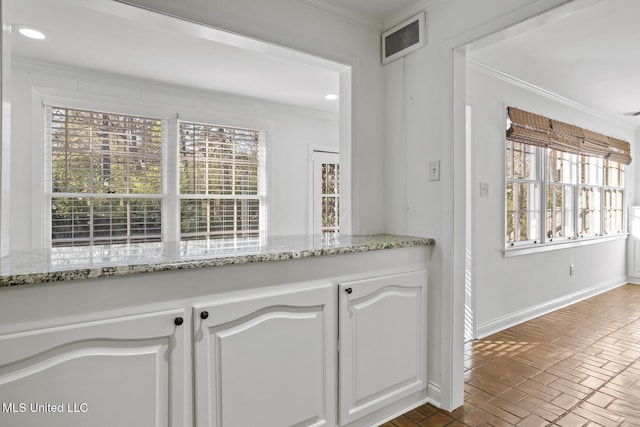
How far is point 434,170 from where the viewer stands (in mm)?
2027

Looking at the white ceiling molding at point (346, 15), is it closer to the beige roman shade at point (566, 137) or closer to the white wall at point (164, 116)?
the white wall at point (164, 116)

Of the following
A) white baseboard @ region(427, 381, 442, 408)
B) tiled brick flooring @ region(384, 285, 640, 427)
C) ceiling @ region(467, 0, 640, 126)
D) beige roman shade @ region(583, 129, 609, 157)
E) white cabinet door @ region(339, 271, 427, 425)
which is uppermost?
ceiling @ region(467, 0, 640, 126)

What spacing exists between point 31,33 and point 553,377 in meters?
4.29

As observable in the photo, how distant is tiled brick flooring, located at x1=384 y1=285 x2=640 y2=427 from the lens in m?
1.94

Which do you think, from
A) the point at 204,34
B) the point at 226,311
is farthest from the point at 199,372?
the point at 204,34

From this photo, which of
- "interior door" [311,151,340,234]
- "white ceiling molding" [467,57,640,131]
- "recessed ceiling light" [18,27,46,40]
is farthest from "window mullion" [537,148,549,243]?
"recessed ceiling light" [18,27,46,40]

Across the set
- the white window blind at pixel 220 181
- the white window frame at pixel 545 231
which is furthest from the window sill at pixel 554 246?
the white window blind at pixel 220 181

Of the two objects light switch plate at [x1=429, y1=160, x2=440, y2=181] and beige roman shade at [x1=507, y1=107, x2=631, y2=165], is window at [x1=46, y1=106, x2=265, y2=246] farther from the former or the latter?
beige roman shade at [x1=507, y1=107, x2=631, y2=165]

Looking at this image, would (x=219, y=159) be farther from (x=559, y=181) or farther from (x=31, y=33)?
(x=559, y=181)

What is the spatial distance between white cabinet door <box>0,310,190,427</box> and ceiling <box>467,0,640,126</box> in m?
2.10

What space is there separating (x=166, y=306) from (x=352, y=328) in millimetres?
883

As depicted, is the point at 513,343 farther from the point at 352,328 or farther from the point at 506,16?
the point at 506,16

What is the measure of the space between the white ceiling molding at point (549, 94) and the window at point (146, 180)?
2.43 metres

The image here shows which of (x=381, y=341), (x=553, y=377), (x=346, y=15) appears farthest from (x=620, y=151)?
(x=381, y=341)
